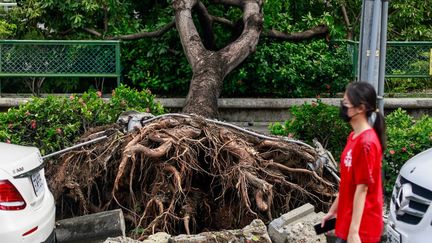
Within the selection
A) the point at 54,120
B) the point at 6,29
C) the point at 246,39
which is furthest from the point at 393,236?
the point at 6,29

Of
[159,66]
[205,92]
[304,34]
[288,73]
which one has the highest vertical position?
[304,34]

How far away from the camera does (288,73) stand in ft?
39.5

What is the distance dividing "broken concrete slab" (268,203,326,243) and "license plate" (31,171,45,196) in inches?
89.9

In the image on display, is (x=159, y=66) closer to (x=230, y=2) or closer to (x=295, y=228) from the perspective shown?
(x=230, y=2)

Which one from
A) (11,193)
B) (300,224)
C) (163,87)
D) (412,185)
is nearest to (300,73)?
(163,87)

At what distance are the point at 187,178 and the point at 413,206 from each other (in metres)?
2.81

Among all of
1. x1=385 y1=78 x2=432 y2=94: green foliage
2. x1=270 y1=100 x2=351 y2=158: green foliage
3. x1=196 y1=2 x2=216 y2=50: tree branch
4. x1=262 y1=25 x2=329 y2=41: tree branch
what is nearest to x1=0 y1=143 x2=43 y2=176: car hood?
x1=270 y1=100 x2=351 y2=158: green foliage

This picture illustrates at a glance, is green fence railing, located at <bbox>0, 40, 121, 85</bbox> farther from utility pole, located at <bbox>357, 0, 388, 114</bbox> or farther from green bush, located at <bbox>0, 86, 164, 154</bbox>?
utility pole, located at <bbox>357, 0, 388, 114</bbox>

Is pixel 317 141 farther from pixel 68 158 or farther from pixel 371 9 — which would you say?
pixel 68 158

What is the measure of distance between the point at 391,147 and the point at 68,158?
3.85m

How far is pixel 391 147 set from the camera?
8398 mm

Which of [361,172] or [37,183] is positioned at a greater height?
[361,172]

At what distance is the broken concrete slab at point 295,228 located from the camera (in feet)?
21.8

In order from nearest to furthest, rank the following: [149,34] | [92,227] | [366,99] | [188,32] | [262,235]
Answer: [366,99]
[262,235]
[92,227]
[188,32]
[149,34]
